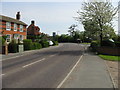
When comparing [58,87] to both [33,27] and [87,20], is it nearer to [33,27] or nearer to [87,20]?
[87,20]

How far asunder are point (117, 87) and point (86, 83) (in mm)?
1477

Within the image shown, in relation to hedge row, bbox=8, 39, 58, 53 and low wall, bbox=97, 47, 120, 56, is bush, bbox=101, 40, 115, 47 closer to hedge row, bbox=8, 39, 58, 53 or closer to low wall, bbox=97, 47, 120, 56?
low wall, bbox=97, 47, 120, 56

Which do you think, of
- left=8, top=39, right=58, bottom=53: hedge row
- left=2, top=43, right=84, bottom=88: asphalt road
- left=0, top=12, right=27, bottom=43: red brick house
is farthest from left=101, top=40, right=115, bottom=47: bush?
left=0, top=12, right=27, bottom=43: red brick house

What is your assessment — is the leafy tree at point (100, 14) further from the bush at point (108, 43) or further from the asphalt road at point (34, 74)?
the asphalt road at point (34, 74)

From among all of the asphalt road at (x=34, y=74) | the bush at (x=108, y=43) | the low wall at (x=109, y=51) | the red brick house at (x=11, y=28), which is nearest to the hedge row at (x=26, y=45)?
the red brick house at (x=11, y=28)

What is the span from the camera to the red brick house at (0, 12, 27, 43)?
40.2m

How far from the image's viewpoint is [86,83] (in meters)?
8.75

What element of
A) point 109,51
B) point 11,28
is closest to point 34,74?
point 109,51

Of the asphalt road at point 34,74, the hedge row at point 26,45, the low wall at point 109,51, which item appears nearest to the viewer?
the asphalt road at point 34,74

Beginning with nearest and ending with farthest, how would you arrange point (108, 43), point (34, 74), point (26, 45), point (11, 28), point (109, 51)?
point (34, 74) < point (109, 51) < point (108, 43) < point (26, 45) < point (11, 28)

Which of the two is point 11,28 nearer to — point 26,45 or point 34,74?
point 26,45

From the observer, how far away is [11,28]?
43.6 meters

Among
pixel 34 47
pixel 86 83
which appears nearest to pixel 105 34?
pixel 34 47

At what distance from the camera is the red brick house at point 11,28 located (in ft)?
132
